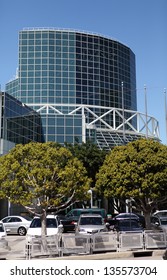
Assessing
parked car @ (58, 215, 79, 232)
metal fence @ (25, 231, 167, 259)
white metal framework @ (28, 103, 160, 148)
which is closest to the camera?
metal fence @ (25, 231, 167, 259)

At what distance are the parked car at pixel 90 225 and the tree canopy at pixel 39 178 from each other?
306 centimetres

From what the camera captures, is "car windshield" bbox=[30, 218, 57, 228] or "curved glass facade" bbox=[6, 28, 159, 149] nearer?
"car windshield" bbox=[30, 218, 57, 228]

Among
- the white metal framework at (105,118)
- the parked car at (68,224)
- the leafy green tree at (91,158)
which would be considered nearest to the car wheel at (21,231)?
the parked car at (68,224)

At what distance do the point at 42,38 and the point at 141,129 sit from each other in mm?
28815

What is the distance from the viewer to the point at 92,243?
15.2 meters

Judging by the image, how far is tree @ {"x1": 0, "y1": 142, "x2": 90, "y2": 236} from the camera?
1673 cm

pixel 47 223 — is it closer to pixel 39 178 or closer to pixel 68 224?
pixel 39 178

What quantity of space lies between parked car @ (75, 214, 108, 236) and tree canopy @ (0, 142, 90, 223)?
10.0ft

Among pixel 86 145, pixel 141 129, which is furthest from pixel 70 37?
pixel 86 145

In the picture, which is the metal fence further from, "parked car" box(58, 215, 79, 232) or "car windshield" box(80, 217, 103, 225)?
"parked car" box(58, 215, 79, 232)

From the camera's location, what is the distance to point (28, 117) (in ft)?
175

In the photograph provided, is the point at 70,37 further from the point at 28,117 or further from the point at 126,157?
the point at 126,157

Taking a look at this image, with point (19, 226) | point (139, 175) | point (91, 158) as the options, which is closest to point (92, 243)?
point (139, 175)

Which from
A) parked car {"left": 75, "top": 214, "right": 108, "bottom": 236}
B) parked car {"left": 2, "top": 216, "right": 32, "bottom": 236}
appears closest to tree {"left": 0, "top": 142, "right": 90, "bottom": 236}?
parked car {"left": 75, "top": 214, "right": 108, "bottom": 236}
